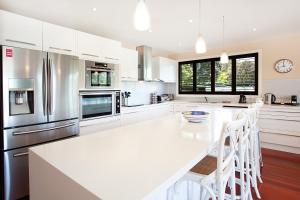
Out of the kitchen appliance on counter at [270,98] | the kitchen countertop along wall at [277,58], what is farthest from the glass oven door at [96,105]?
the kitchen countertop along wall at [277,58]

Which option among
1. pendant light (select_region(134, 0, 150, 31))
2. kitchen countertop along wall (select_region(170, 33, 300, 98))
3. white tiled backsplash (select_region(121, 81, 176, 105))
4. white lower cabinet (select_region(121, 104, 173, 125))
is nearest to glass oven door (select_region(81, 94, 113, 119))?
white lower cabinet (select_region(121, 104, 173, 125))

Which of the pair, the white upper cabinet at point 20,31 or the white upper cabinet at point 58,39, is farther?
the white upper cabinet at point 58,39

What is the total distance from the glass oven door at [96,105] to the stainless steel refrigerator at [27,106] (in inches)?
12.1

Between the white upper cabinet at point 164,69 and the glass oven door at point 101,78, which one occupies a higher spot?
the white upper cabinet at point 164,69

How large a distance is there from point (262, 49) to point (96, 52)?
12.0ft

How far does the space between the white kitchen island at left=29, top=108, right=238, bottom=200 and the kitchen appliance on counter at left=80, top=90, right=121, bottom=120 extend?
1349mm

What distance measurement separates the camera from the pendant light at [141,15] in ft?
4.80

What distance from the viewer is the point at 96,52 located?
9.71ft

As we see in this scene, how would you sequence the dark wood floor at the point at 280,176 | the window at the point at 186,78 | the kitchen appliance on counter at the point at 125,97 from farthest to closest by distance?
the window at the point at 186,78
the kitchen appliance on counter at the point at 125,97
the dark wood floor at the point at 280,176

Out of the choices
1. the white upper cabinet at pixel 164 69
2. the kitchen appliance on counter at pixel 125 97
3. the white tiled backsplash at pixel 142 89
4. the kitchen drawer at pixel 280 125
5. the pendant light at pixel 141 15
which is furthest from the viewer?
the white upper cabinet at pixel 164 69

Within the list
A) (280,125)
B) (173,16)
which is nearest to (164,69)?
(173,16)

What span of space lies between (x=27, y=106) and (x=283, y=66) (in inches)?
185

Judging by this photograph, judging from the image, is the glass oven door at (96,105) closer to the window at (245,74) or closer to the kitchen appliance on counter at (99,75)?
the kitchen appliance on counter at (99,75)

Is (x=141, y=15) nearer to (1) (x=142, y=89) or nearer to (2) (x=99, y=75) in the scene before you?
(2) (x=99, y=75)
